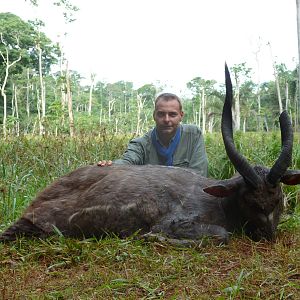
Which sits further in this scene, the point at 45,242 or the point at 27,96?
the point at 27,96

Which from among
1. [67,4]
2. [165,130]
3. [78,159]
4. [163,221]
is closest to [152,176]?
[163,221]

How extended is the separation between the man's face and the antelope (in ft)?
3.85

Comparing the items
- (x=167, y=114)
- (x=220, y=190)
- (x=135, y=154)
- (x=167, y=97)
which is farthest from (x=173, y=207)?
(x=167, y=97)

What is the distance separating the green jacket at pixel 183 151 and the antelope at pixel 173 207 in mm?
1111

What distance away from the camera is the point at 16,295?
8.63 ft

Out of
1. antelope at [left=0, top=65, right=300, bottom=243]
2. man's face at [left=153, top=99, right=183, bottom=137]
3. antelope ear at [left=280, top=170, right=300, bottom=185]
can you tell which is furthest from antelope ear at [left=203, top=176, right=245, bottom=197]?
man's face at [left=153, top=99, right=183, bottom=137]

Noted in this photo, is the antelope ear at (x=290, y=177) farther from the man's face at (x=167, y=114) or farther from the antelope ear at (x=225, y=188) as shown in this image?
the man's face at (x=167, y=114)

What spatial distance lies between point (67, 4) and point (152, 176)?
30179mm

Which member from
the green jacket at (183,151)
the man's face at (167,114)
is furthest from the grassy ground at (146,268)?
the man's face at (167,114)

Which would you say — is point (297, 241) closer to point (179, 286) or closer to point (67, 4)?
point (179, 286)

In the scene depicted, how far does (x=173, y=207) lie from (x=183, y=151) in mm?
1418

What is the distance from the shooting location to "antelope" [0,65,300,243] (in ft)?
12.3

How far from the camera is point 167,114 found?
509cm

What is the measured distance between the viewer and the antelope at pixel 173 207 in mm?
3742
